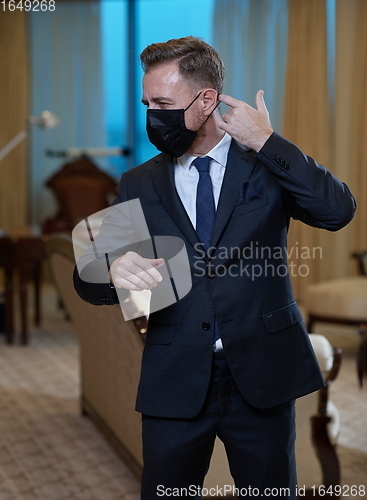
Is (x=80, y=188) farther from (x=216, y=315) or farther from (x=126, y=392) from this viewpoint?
(x=216, y=315)

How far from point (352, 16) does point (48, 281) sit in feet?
15.0

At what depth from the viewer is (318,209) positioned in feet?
4.84

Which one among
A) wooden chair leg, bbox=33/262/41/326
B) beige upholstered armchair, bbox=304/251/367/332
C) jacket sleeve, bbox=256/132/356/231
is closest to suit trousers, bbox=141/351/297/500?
jacket sleeve, bbox=256/132/356/231

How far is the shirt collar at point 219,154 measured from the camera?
1.65 meters

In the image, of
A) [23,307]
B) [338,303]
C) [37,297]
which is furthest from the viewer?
[37,297]

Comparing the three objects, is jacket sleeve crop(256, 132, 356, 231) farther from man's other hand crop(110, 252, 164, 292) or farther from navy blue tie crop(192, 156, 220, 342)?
man's other hand crop(110, 252, 164, 292)

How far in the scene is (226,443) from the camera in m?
1.61

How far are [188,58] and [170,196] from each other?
33 centimetres

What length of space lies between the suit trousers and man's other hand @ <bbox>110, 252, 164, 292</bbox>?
0.99 ft

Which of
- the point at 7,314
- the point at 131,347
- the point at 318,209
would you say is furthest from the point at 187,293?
the point at 7,314

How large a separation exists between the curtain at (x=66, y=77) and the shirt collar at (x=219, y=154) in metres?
6.22

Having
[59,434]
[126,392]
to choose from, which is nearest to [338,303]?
[59,434]

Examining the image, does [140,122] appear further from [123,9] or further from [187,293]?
[187,293]

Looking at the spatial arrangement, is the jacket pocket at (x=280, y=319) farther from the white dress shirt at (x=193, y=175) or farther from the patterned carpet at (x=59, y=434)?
the patterned carpet at (x=59, y=434)
